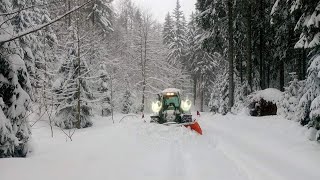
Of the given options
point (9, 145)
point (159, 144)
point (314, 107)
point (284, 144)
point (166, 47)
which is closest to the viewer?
point (9, 145)

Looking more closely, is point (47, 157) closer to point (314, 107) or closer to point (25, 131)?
point (25, 131)

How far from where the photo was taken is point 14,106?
946 centimetres

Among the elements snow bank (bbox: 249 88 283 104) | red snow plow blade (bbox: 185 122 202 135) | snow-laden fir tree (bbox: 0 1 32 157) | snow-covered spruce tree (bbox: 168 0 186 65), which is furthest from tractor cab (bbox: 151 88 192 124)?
snow-covered spruce tree (bbox: 168 0 186 65)

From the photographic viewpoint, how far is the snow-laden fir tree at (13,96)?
8.98 m

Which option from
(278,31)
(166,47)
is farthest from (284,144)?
(166,47)

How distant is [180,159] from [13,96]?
4.74m

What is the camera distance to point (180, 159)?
35.0 ft

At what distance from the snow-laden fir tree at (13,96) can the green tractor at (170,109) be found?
9945 millimetres

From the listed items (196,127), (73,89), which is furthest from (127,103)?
(196,127)

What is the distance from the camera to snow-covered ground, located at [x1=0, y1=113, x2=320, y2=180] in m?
7.31

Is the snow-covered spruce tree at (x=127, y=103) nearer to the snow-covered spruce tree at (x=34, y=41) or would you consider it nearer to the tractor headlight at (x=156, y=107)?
the snow-covered spruce tree at (x=34, y=41)

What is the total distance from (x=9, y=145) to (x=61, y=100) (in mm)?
19081

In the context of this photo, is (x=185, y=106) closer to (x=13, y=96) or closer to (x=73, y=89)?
(x=73, y=89)

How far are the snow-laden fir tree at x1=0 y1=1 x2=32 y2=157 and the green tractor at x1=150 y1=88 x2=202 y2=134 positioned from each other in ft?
32.6
